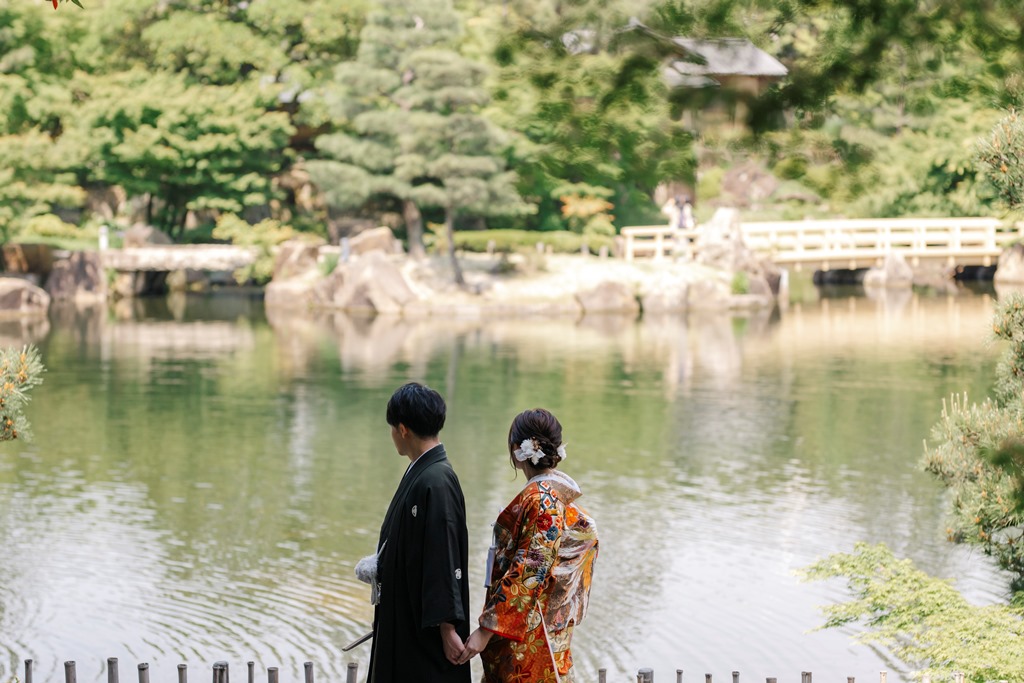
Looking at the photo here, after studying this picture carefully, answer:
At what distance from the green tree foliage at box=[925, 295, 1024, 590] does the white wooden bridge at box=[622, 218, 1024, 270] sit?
23.7 metres

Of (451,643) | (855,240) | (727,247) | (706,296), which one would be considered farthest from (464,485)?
(855,240)

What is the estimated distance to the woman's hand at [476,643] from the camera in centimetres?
370

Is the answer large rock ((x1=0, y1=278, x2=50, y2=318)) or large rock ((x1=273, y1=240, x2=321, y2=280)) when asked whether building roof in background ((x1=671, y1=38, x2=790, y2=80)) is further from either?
large rock ((x1=273, y1=240, x2=321, y2=280))

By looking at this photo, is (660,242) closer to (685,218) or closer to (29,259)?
(685,218)

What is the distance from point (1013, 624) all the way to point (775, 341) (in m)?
16.4

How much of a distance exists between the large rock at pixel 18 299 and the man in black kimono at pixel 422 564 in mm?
23025

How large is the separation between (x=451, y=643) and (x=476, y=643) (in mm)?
81

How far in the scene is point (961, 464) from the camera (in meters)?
6.52

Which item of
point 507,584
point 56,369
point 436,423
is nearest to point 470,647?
point 507,584

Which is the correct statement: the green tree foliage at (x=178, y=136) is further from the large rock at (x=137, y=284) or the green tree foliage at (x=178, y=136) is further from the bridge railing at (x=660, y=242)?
the bridge railing at (x=660, y=242)

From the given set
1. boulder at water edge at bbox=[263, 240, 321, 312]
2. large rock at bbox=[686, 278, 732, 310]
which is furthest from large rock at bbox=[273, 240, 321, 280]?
large rock at bbox=[686, 278, 732, 310]

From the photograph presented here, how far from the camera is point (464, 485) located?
37.6 feet

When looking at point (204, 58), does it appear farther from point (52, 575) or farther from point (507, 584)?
point (507, 584)

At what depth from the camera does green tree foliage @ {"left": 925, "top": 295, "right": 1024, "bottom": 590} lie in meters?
6.06
